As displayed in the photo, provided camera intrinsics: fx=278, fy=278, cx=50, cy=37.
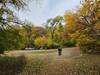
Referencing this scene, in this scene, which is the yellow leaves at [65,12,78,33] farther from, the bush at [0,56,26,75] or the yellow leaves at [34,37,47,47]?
the yellow leaves at [34,37,47,47]

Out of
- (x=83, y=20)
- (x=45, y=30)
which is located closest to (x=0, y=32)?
(x=83, y=20)

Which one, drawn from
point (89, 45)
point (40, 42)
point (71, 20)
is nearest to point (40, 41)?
point (40, 42)

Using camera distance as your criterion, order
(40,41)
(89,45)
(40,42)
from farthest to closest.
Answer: (40,41)
(40,42)
(89,45)

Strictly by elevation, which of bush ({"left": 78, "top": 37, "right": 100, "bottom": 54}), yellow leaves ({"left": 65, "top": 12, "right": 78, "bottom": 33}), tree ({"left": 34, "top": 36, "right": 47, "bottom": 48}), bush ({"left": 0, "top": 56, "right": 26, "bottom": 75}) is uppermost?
yellow leaves ({"left": 65, "top": 12, "right": 78, "bottom": 33})

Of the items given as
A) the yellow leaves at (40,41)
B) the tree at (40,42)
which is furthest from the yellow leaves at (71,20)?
the yellow leaves at (40,41)

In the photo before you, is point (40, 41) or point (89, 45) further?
point (40, 41)

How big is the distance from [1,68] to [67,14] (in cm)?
2198

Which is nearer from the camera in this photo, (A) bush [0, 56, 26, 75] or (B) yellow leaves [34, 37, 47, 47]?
(A) bush [0, 56, 26, 75]

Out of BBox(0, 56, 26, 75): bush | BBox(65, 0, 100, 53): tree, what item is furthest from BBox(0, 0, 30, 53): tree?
BBox(65, 0, 100, 53): tree

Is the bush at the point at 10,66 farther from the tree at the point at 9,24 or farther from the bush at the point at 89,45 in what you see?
the bush at the point at 89,45

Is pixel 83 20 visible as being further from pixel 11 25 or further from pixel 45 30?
pixel 45 30

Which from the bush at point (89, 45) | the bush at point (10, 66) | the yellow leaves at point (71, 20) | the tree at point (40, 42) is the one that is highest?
the yellow leaves at point (71, 20)

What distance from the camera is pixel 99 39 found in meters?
37.3

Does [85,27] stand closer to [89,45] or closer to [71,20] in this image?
[71,20]
